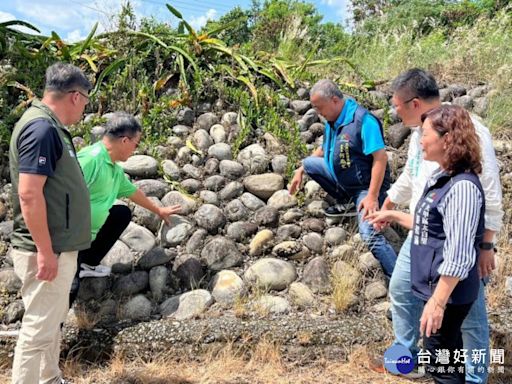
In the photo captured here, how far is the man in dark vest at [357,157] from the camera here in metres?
3.66

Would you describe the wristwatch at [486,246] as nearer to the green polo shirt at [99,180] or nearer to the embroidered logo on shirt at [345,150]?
the embroidered logo on shirt at [345,150]

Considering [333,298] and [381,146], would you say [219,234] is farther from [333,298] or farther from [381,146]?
[381,146]

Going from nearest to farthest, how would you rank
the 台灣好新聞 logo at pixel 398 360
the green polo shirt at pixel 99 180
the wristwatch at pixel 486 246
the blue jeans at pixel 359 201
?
A: the wristwatch at pixel 486 246 → the 台灣好新聞 logo at pixel 398 360 → the green polo shirt at pixel 99 180 → the blue jeans at pixel 359 201

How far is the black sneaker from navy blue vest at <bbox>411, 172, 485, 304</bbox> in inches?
75.0

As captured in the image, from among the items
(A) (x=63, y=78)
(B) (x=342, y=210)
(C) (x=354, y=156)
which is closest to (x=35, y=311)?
(A) (x=63, y=78)

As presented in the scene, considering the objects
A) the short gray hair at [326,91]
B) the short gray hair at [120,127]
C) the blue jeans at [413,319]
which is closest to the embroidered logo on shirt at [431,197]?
the blue jeans at [413,319]

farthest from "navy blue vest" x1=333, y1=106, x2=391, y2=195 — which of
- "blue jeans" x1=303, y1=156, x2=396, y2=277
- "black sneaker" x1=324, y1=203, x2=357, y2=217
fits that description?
"black sneaker" x1=324, y1=203, x2=357, y2=217

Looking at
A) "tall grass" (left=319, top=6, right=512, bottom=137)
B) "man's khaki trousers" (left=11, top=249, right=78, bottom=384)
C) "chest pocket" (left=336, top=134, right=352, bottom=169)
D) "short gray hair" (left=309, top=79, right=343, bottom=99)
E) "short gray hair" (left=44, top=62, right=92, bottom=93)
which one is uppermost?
"tall grass" (left=319, top=6, right=512, bottom=137)

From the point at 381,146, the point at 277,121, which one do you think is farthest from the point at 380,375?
the point at 277,121

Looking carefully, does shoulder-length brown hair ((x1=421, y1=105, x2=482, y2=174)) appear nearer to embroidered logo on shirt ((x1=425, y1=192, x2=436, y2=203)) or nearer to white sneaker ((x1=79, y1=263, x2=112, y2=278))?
embroidered logo on shirt ((x1=425, y1=192, x2=436, y2=203))

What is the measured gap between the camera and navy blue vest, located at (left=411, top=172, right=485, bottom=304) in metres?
2.23

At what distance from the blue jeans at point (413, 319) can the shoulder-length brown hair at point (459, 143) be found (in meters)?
0.74

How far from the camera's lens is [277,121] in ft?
16.9

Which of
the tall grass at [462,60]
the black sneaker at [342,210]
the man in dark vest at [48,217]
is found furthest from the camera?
the tall grass at [462,60]
